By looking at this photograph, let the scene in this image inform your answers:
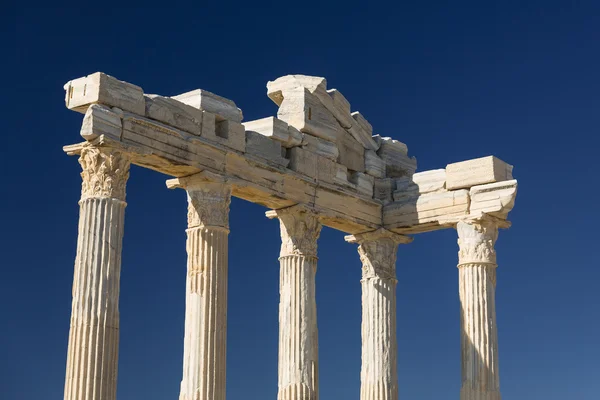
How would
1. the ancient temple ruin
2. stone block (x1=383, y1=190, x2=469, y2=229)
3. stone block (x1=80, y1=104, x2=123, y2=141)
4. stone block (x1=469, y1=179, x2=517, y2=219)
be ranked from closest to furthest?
stone block (x1=80, y1=104, x2=123, y2=141) < the ancient temple ruin < stone block (x1=469, y1=179, x2=517, y2=219) < stone block (x1=383, y1=190, x2=469, y2=229)

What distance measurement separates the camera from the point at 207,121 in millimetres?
30266

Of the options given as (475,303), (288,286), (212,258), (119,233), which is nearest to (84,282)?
(119,233)

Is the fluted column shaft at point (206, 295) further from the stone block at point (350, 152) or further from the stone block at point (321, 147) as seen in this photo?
the stone block at point (350, 152)

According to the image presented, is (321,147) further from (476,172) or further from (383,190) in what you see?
(476,172)

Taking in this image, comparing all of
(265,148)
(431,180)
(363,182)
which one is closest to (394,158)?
(363,182)

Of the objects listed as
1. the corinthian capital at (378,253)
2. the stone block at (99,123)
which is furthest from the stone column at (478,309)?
the stone block at (99,123)

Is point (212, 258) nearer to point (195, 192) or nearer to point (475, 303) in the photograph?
point (195, 192)

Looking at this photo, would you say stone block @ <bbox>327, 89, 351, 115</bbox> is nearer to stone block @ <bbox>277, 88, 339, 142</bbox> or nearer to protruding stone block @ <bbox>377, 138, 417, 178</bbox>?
stone block @ <bbox>277, 88, 339, 142</bbox>

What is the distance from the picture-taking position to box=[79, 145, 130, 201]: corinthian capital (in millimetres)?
27344

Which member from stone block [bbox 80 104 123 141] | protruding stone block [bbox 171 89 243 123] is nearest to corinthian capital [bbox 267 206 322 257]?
protruding stone block [bbox 171 89 243 123]

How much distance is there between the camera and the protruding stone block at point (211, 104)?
30438mm

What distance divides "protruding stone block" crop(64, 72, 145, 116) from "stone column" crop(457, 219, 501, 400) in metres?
11.8

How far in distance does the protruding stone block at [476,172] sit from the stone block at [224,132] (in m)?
7.43

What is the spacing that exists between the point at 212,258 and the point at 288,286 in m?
3.98
